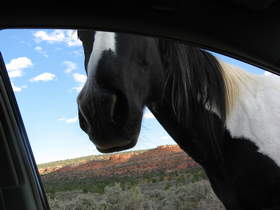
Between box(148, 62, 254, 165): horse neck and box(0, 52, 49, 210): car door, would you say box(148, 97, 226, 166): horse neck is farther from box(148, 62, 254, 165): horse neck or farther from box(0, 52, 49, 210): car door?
box(0, 52, 49, 210): car door

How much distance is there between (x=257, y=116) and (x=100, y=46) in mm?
A: 818

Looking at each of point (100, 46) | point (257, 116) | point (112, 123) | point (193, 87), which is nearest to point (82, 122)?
point (112, 123)

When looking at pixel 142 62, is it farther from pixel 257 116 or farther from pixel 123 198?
pixel 123 198

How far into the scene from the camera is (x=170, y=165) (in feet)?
10.8

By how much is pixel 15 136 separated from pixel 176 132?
0.73 meters

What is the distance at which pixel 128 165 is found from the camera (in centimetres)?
320

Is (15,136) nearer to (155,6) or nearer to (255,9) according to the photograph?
(155,6)

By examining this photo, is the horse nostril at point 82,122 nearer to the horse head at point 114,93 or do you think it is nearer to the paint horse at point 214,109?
the horse head at point 114,93

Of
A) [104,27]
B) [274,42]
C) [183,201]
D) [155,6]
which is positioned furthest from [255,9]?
[183,201]

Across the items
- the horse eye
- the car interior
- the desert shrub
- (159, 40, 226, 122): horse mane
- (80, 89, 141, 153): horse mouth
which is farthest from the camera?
the desert shrub

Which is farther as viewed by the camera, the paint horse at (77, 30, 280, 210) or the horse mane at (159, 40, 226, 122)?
the horse mane at (159, 40, 226, 122)

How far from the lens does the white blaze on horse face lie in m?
1.09

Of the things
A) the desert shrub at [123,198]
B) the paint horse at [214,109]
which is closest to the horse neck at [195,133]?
the paint horse at [214,109]

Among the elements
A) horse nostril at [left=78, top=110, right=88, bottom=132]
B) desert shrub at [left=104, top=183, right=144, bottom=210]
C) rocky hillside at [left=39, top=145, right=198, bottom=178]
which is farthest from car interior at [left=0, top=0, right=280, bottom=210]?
desert shrub at [left=104, top=183, right=144, bottom=210]
